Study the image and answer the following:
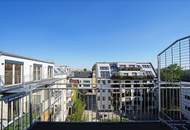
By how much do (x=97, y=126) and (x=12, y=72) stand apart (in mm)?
11991

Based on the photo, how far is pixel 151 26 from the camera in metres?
12.5

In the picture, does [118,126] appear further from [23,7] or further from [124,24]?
[124,24]

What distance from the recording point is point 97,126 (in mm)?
4770

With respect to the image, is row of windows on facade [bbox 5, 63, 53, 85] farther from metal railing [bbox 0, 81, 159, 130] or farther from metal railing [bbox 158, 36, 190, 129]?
metal railing [bbox 158, 36, 190, 129]

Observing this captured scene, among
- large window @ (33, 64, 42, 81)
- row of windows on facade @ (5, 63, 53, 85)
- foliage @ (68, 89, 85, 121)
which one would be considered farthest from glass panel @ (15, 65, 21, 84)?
foliage @ (68, 89, 85, 121)

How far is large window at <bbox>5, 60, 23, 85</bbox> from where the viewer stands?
596 inches

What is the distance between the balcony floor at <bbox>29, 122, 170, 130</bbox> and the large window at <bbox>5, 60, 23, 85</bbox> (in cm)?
1077

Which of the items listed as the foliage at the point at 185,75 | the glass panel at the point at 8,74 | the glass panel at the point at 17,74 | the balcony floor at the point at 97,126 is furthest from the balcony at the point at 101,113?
the glass panel at the point at 17,74

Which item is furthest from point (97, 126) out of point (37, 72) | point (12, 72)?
point (37, 72)

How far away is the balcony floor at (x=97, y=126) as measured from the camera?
15.3 ft

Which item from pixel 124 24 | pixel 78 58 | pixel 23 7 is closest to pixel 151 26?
pixel 124 24

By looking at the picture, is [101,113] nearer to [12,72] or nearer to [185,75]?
[185,75]

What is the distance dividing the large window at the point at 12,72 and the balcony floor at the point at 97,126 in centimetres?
1077

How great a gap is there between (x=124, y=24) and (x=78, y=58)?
17777mm
